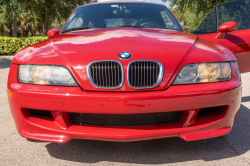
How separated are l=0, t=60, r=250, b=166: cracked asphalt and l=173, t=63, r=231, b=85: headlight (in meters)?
0.68

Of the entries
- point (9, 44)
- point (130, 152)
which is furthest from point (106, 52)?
point (9, 44)

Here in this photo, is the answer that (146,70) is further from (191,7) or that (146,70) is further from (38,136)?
(191,7)

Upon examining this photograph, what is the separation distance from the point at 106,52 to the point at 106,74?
0.20 meters

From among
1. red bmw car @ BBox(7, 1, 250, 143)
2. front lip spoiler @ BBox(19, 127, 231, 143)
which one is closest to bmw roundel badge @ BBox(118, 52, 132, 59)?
red bmw car @ BBox(7, 1, 250, 143)

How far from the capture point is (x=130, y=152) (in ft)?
7.22

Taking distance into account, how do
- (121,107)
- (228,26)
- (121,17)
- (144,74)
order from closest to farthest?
1. (121,107)
2. (144,74)
3. (228,26)
4. (121,17)

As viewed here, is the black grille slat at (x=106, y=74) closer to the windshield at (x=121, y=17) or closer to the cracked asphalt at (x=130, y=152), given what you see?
the cracked asphalt at (x=130, y=152)

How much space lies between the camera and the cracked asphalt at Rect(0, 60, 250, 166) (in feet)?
6.72

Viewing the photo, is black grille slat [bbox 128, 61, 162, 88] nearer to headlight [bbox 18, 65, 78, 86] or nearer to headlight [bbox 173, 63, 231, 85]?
headlight [bbox 173, 63, 231, 85]

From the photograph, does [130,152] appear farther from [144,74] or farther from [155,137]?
[144,74]

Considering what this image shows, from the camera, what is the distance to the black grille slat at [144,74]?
191cm

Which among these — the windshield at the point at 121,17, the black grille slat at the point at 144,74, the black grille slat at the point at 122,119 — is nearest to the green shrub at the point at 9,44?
the windshield at the point at 121,17

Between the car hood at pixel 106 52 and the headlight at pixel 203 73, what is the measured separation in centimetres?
8

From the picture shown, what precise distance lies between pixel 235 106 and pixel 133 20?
1.79 m
